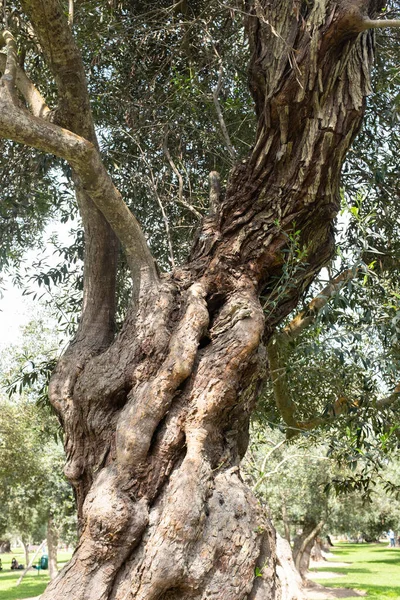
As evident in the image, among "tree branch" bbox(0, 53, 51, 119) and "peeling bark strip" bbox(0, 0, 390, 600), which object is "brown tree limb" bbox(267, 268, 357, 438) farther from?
"tree branch" bbox(0, 53, 51, 119)

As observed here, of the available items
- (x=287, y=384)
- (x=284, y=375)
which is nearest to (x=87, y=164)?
(x=284, y=375)

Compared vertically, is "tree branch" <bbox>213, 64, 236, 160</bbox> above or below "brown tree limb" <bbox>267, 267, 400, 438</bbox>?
above

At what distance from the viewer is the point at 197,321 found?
4566 mm

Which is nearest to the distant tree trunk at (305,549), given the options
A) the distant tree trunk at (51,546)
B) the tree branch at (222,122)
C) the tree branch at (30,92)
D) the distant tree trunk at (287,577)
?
the distant tree trunk at (51,546)

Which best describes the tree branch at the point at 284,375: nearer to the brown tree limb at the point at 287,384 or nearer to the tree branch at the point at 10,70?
the brown tree limb at the point at 287,384

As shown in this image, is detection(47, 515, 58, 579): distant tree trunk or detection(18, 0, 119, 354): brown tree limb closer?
detection(18, 0, 119, 354): brown tree limb

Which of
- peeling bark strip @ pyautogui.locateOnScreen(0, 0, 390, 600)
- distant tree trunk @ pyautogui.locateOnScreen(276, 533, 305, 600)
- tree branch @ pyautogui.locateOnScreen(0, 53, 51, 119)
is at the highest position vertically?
tree branch @ pyautogui.locateOnScreen(0, 53, 51, 119)

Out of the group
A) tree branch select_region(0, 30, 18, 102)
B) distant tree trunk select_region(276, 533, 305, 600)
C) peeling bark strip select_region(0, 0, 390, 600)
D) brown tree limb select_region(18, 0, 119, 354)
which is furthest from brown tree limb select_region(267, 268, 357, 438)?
tree branch select_region(0, 30, 18, 102)

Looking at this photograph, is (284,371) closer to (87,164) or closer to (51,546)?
(87,164)

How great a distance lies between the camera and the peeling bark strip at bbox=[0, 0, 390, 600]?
379cm

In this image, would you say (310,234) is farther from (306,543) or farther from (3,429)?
(306,543)

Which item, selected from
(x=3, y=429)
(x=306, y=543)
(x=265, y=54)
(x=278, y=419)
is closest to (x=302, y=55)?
(x=265, y=54)

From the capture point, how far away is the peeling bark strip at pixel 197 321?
3.79 meters

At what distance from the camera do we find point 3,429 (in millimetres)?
17172
